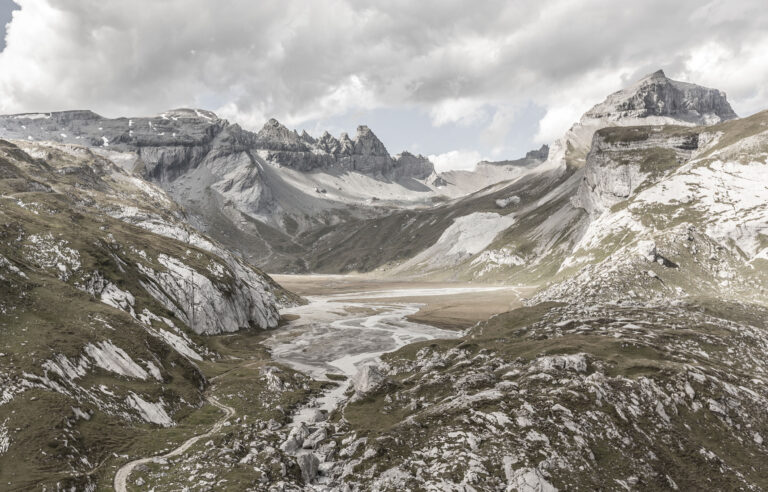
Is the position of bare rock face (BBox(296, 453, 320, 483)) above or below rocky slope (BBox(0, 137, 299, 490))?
below

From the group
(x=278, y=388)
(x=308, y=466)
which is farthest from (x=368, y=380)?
(x=308, y=466)

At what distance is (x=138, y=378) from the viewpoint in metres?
51.0

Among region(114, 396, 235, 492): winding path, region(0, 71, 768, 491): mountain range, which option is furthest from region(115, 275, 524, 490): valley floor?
region(0, 71, 768, 491): mountain range

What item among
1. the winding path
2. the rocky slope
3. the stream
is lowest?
the stream

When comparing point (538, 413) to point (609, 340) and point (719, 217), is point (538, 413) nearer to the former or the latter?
point (609, 340)

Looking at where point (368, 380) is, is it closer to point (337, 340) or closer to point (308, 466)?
point (308, 466)

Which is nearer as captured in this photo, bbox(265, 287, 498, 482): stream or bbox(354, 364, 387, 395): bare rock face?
bbox(354, 364, 387, 395): bare rock face

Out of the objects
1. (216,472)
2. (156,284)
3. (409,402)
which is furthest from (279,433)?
(156,284)

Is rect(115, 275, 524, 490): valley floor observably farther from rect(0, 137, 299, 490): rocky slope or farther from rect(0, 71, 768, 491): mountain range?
rect(0, 137, 299, 490): rocky slope

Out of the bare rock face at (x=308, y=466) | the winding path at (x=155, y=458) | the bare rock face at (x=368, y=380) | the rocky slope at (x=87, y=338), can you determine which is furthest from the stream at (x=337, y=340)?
the rocky slope at (x=87, y=338)

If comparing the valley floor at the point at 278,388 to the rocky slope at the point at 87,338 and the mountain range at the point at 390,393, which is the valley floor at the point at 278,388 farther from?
Result: the rocky slope at the point at 87,338

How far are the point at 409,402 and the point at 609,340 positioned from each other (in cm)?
3072

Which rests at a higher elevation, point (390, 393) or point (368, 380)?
point (368, 380)

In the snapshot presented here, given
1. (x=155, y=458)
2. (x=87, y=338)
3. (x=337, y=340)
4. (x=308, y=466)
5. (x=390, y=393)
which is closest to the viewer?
(x=308, y=466)
